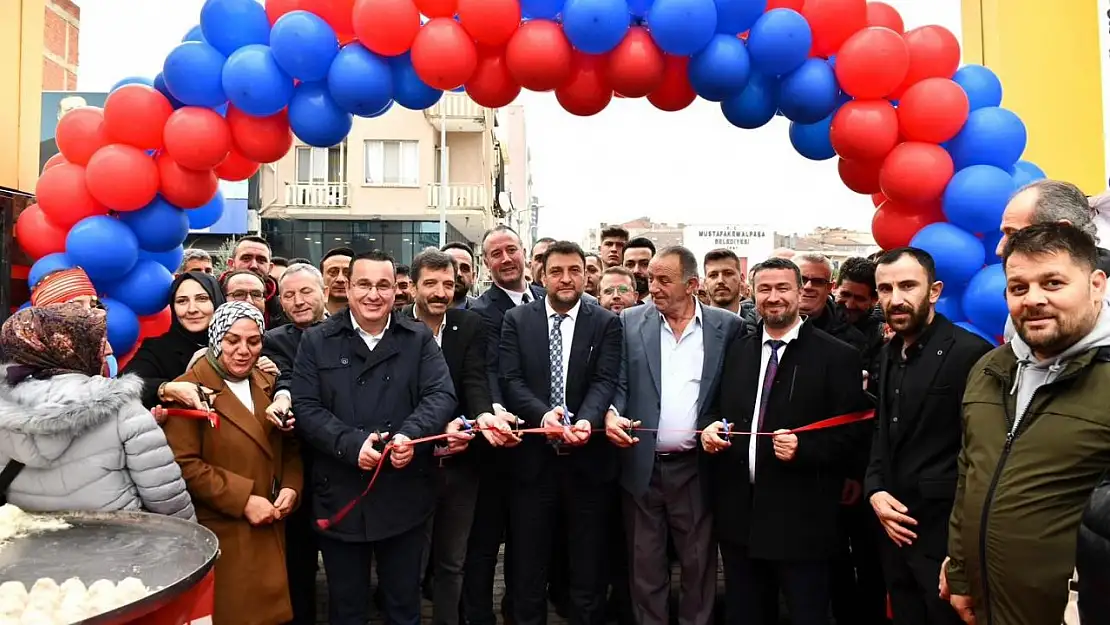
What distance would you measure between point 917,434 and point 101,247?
460 centimetres

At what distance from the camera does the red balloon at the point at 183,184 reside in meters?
4.68

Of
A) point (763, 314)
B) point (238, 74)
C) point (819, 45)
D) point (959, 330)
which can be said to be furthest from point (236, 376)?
point (819, 45)

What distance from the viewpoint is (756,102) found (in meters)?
4.60

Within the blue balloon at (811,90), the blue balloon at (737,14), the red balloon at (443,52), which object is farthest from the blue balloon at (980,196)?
the red balloon at (443,52)

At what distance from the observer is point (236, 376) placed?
3646 millimetres

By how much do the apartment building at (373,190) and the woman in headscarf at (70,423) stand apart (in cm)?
2239

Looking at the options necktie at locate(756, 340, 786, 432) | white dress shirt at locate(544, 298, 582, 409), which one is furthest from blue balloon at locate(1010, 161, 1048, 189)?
white dress shirt at locate(544, 298, 582, 409)

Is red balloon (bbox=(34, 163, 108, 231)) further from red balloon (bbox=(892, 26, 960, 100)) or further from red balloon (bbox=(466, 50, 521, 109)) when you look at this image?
red balloon (bbox=(892, 26, 960, 100))

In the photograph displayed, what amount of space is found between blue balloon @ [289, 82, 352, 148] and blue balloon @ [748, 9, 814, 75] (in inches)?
98.3

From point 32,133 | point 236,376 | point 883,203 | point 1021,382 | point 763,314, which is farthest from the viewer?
point 32,133

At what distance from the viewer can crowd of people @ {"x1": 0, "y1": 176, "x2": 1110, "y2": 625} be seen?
2500 mm

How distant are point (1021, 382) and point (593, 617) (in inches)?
104

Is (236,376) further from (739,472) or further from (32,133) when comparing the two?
(32,133)

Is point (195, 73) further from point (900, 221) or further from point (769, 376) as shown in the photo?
point (900, 221)
